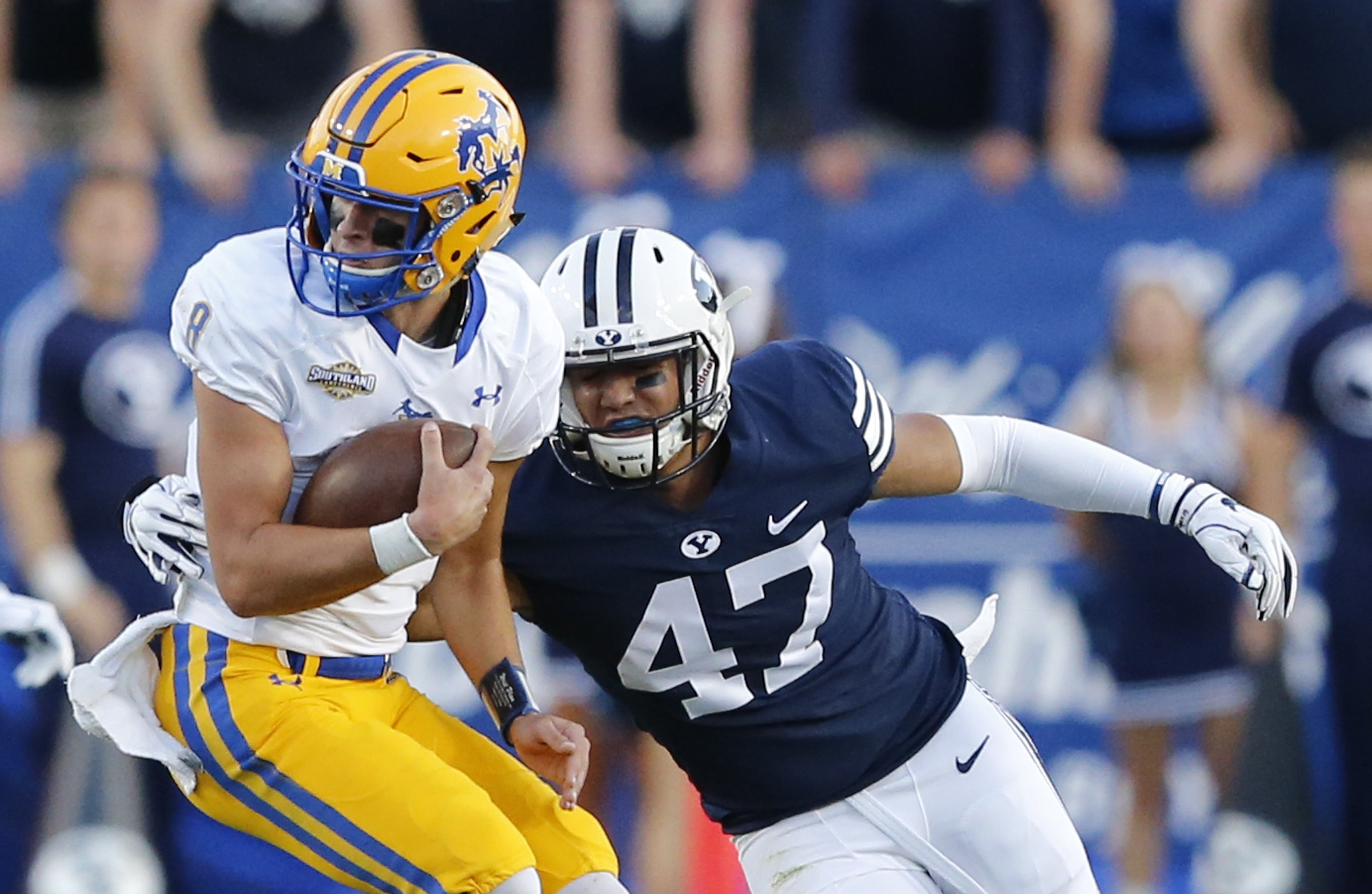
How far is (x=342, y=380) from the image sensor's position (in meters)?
3.10

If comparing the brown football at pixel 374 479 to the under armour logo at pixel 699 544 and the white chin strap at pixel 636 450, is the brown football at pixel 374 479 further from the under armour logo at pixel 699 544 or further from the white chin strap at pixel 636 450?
the under armour logo at pixel 699 544

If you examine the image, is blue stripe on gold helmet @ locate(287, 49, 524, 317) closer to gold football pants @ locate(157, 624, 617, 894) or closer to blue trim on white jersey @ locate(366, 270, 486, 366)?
blue trim on white jersey @ locate(366, 270, 486, 366)

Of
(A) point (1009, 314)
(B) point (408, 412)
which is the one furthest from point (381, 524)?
(A) point (1009, 314)

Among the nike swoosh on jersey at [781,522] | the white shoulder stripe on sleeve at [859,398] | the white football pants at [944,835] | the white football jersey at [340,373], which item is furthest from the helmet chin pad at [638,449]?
the white football pants at [944,835]

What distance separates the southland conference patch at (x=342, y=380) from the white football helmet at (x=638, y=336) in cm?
45

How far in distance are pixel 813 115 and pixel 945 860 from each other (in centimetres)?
350

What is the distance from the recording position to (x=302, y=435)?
10.2 feet

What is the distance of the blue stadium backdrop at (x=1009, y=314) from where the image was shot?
637cm

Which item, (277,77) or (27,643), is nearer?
(27,643)

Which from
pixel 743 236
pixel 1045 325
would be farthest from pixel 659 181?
pixel 1045 325

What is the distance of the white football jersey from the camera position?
3.06 m

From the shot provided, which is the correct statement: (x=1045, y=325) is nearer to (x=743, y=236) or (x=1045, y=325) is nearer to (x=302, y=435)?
(x=743, y=236)

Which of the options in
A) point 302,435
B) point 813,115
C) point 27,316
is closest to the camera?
point 302,435

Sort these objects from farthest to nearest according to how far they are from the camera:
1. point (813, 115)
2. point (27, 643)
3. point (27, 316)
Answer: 1. point (813, 115)
2. point (27, 316)
3. point (27, 643)
